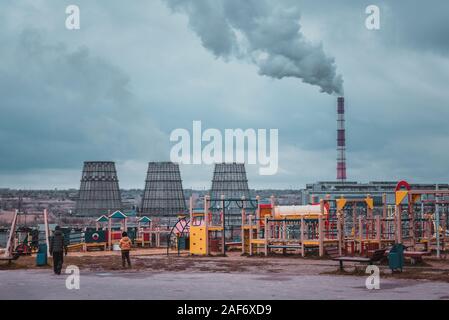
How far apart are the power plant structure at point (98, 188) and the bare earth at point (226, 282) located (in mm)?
98345

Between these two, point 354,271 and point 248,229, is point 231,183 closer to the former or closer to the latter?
point 248,229

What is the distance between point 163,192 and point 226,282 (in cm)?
10315

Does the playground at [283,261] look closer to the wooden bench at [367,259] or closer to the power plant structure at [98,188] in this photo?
the wooden bench at [367,259]

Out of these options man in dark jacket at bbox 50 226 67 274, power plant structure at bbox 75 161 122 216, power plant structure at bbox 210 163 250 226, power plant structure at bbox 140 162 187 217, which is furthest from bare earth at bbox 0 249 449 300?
power plant structure at bbox 210 163 250 226

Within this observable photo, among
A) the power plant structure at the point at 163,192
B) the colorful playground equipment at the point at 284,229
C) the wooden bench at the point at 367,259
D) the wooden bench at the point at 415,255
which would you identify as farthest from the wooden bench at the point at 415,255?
the power plant structure at the point at 163,192

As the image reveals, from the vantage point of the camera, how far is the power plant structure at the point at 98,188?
126 m

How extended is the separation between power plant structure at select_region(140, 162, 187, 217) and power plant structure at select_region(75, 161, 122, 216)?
6.87m

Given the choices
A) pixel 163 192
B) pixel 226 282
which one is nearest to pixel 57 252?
pixel 226 282

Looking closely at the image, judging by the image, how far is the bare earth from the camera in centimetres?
1673

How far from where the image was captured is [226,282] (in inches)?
782

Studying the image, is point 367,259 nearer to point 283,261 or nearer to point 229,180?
point 283,261
